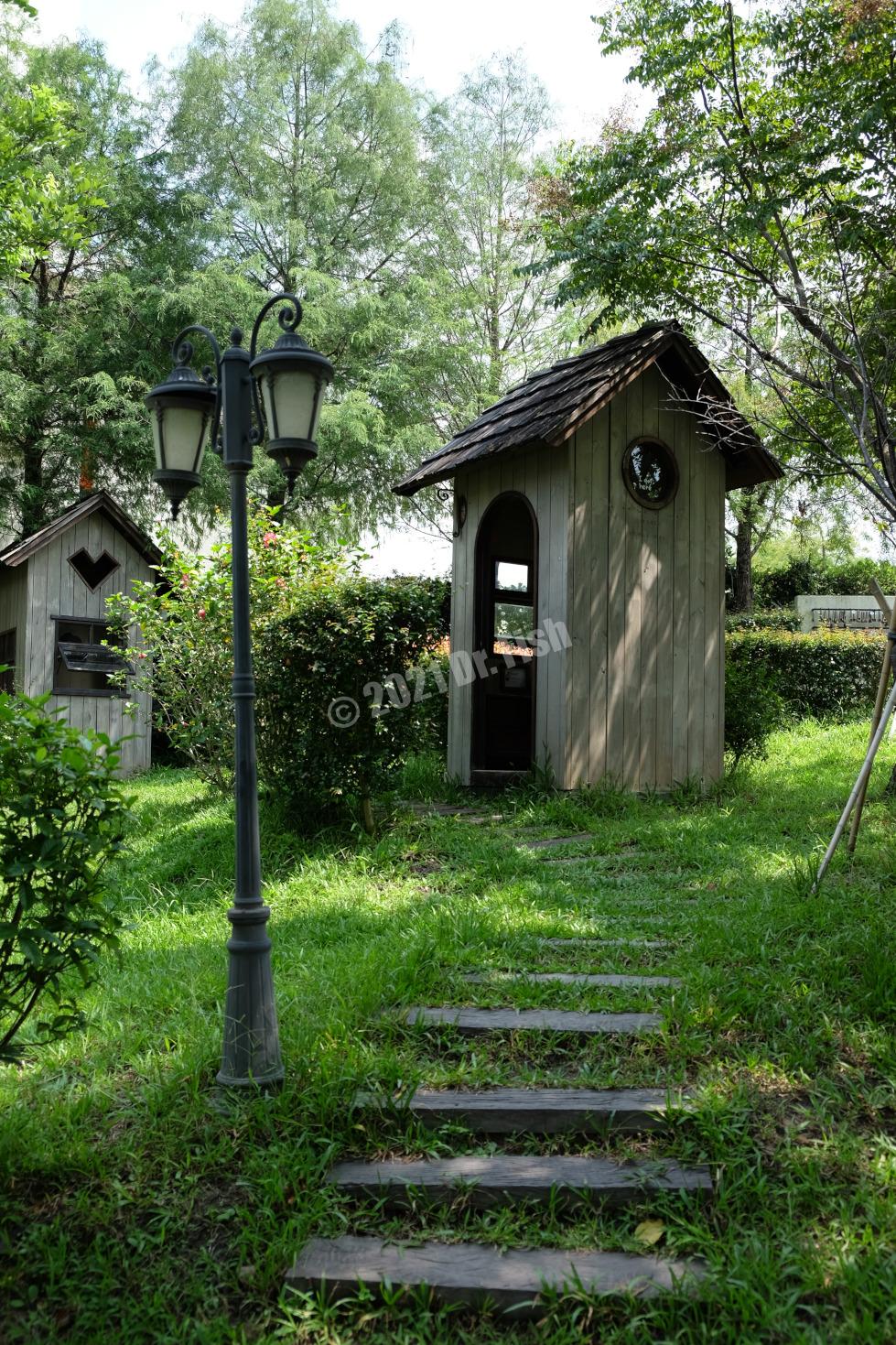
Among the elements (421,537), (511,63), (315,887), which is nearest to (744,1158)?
(315,887)

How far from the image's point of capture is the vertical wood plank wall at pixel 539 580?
8422 mm

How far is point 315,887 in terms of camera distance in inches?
249

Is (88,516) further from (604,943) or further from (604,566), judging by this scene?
(604,943)

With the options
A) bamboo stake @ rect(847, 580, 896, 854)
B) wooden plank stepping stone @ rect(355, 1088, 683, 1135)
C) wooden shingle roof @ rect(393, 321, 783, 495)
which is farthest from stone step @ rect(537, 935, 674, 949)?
wooden shingle roof @ rect(393, 321, 783, 495)

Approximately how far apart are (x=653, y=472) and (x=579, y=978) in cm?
596

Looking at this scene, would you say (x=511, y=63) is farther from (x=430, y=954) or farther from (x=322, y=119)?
(x=430, y=954)

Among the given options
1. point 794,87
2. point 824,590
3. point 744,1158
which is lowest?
point 744,1158

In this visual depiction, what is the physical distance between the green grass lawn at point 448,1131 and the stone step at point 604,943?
79 mm

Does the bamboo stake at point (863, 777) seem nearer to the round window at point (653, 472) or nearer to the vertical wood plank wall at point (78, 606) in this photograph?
the round window at point (653, 472)

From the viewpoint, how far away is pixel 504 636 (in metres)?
9.83

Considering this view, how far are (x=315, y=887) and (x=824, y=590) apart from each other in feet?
71.0

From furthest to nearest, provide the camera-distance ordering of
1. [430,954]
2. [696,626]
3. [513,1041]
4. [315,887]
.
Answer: [696,626], [315,887], [430,954], [513,1041]

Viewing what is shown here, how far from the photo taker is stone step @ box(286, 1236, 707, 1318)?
265 centimetres

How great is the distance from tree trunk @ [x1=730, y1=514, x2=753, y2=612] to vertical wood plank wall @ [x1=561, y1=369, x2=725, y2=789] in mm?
12201
